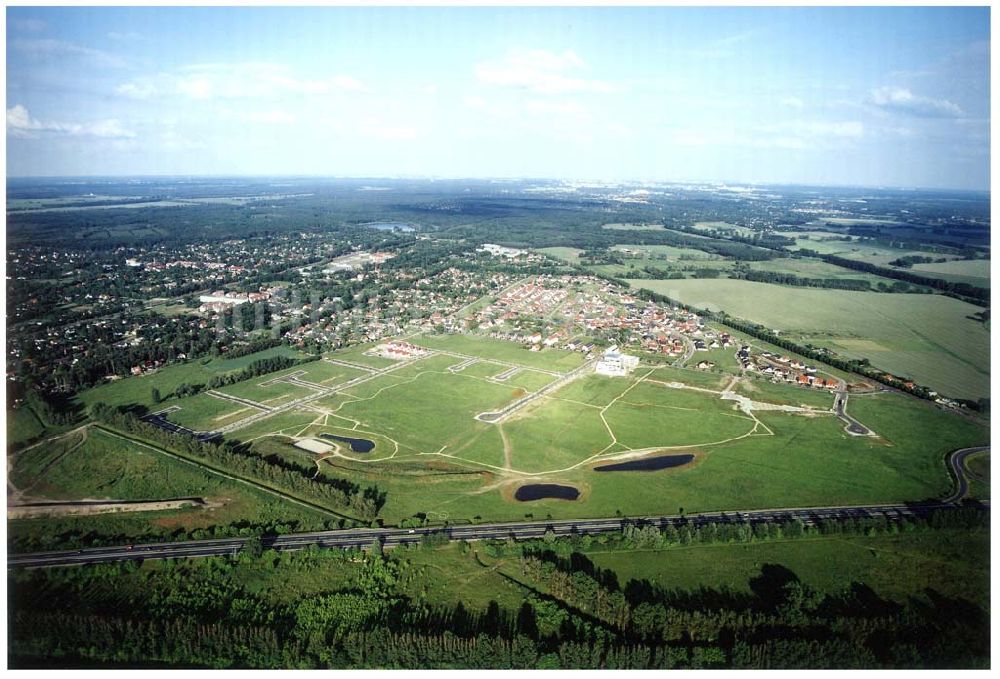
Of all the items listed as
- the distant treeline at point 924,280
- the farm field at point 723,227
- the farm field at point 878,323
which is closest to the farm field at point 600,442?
the farm field at point 878,323

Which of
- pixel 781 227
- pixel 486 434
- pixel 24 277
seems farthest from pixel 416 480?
pixel 781 227

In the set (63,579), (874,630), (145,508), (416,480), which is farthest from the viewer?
(416,480)

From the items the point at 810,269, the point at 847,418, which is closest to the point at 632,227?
the point at 810,269

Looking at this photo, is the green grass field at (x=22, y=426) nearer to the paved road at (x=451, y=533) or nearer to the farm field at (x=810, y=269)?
the paved road at (x=451, y=533)

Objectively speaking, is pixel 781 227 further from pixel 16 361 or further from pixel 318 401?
pixel 16 361

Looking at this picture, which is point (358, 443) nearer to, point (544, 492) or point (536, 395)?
point (544, 492)

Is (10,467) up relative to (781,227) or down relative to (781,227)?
down
